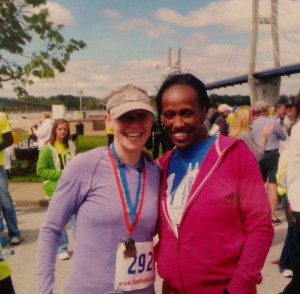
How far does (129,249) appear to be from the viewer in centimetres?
163

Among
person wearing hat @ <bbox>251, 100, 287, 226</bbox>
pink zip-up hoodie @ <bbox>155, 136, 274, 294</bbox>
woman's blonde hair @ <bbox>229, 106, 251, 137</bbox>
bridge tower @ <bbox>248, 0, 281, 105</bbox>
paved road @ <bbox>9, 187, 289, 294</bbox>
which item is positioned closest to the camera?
pink zip-up hoodie @ <bbox>155, 136, 274, 294</bbox>

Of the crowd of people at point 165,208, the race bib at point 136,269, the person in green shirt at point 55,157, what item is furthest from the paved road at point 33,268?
the crowd of people at point 165,208

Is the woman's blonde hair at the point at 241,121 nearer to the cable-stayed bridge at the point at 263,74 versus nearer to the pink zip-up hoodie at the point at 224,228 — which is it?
the pink zip-up hoodie at the point at 224,228

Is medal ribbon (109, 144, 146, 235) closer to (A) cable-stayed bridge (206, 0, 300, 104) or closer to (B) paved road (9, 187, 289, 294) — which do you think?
(B) paved road (9, 187, 289, 294)

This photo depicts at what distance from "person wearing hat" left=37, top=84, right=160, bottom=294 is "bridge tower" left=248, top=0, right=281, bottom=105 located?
124 ft

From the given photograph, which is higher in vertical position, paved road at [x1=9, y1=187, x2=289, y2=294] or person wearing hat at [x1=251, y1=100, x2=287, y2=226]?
person wearing hat at [x1=251, y1=100, x2=287, y2=226]

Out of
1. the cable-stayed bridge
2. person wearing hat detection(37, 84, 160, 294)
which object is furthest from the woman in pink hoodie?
the cable-stayed bridge

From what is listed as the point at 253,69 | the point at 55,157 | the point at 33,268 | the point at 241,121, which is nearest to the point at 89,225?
the point at 55,157

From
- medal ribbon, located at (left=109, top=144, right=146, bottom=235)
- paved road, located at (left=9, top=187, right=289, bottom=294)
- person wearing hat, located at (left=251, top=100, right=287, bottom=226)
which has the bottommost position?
paved road, located at (left=9, top=187, right=289, bottom=294)

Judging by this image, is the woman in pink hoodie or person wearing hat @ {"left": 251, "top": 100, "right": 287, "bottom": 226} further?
person wearing hat @ {"left": 251, "top": 100, "right": 287, "bottom": 226}

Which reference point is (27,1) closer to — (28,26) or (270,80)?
(28,26)

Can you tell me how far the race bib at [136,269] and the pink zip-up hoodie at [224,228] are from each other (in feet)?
0.45

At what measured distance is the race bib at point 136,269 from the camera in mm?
1633

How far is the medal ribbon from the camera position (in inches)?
64.6
